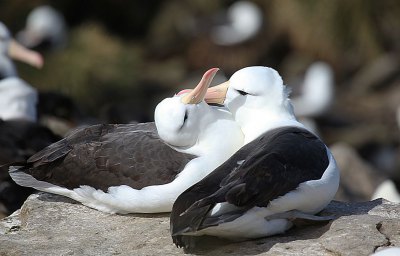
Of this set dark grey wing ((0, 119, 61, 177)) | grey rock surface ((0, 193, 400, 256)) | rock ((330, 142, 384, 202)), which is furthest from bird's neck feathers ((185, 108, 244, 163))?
rock ((330, 142, 384, 202))

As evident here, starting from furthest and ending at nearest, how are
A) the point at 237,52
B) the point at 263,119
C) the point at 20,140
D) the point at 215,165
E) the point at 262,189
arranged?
the point at 237,52, the point at 20,140, the point at 263,119, the point at 215,165, the point at 262,189

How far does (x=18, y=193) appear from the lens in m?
7.67

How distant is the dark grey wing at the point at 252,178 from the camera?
4918 millimetres

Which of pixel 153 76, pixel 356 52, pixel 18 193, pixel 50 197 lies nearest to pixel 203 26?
pixel 153 76

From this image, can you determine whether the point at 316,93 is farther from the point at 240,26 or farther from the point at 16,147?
the point at 16,147

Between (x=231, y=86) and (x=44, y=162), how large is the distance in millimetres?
1208

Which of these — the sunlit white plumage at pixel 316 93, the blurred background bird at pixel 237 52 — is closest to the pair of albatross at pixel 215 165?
the blurred background bird at pixel 237 52

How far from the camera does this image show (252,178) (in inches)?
198

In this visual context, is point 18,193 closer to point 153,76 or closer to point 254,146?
point 254,146

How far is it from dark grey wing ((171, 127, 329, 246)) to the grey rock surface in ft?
0.84

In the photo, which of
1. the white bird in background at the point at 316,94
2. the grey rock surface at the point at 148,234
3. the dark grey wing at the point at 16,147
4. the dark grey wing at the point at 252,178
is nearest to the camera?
the dark grey wing at the point at 252,178

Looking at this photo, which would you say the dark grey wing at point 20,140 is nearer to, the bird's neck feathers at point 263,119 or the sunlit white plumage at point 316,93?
the bird's neck feathers at point 263,119

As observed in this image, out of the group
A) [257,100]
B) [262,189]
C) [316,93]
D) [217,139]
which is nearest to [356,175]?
[257,100]

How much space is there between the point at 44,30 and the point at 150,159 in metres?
12.6
